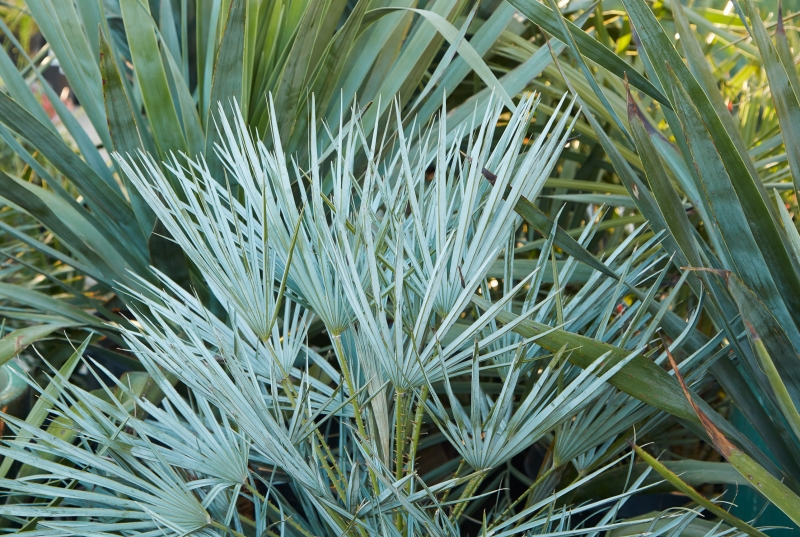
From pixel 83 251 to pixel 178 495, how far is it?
365mm

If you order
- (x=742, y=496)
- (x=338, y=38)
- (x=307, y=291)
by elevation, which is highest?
(x=338, y=38)

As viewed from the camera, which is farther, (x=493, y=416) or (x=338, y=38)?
(x=338, y=38)

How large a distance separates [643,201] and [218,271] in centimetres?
28

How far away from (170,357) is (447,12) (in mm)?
443

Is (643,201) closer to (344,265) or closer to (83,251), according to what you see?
(344,265)

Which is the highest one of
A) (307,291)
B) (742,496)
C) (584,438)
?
(307,291)

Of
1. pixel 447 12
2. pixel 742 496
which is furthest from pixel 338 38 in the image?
pixel 742 496

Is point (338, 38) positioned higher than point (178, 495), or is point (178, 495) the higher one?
point (338, 38)

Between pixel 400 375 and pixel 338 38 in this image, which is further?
pixel 338 38

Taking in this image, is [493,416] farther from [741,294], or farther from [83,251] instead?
[83,251]

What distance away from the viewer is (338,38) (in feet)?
2.02

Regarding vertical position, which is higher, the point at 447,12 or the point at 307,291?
the point at 447,12

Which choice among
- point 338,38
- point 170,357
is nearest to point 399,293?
point 170,357

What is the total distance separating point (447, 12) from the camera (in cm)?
66
